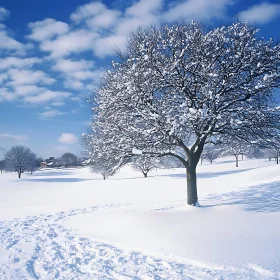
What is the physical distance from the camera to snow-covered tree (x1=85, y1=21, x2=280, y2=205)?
9930 millimetres

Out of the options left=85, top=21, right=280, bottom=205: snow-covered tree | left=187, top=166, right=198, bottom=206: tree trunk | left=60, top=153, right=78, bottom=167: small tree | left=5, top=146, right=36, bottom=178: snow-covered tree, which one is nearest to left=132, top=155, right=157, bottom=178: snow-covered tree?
left=85, top=21, right=280, bottom=205: snow-covered tree

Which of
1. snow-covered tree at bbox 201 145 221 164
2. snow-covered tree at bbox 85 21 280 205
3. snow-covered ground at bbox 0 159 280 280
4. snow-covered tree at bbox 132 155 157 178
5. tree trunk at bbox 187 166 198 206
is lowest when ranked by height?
snow-covered ground at bbox 0 159 280 280

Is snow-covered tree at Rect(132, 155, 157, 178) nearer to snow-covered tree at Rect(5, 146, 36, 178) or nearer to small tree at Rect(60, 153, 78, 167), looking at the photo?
snow-covered tree at Rect(5, 146, 36, 178)

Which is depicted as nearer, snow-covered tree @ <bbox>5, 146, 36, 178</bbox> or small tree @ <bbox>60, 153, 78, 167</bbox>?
snow-covered tree @ <bbox>5, 146, 36, 178</bbox>

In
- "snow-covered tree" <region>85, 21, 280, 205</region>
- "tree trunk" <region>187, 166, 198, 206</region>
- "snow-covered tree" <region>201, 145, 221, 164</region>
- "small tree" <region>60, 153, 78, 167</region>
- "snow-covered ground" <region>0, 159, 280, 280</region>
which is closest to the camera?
"snow-covered ground" <region>0, 159, 280, 280</region>

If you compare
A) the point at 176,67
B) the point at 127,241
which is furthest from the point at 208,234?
the point at 176,67

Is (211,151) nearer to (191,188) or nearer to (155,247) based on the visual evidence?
(191,188)

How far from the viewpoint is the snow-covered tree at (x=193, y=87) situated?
32.6ft

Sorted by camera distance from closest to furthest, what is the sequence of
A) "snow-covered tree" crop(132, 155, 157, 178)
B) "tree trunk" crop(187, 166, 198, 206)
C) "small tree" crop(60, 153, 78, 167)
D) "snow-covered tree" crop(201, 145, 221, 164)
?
"tree trunk" crop(187, 166, 198, 206), "snow-covered tree" crop(132, 155, 157, 178), "snow-covered tree" crop(201, 145, 221, 164), "small tree" crop(60, 153, 78, 167)

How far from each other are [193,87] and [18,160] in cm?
5964

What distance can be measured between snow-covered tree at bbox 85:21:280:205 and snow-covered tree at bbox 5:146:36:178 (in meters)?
56.4

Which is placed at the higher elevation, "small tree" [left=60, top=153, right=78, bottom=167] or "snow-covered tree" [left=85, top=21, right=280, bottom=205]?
"snow-covered tree" [left=85, top=21, right=280, bottom=205]

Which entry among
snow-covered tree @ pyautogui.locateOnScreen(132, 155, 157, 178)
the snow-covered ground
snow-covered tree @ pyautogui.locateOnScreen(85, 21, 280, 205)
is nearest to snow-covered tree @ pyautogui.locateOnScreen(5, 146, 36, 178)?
snow-covered tree @ pyautogui.locateOnScreen(132, 155, 157, 178)

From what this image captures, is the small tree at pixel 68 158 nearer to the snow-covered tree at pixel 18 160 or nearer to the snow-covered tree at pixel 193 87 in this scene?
the snow-covered tree at pixel 18 160
